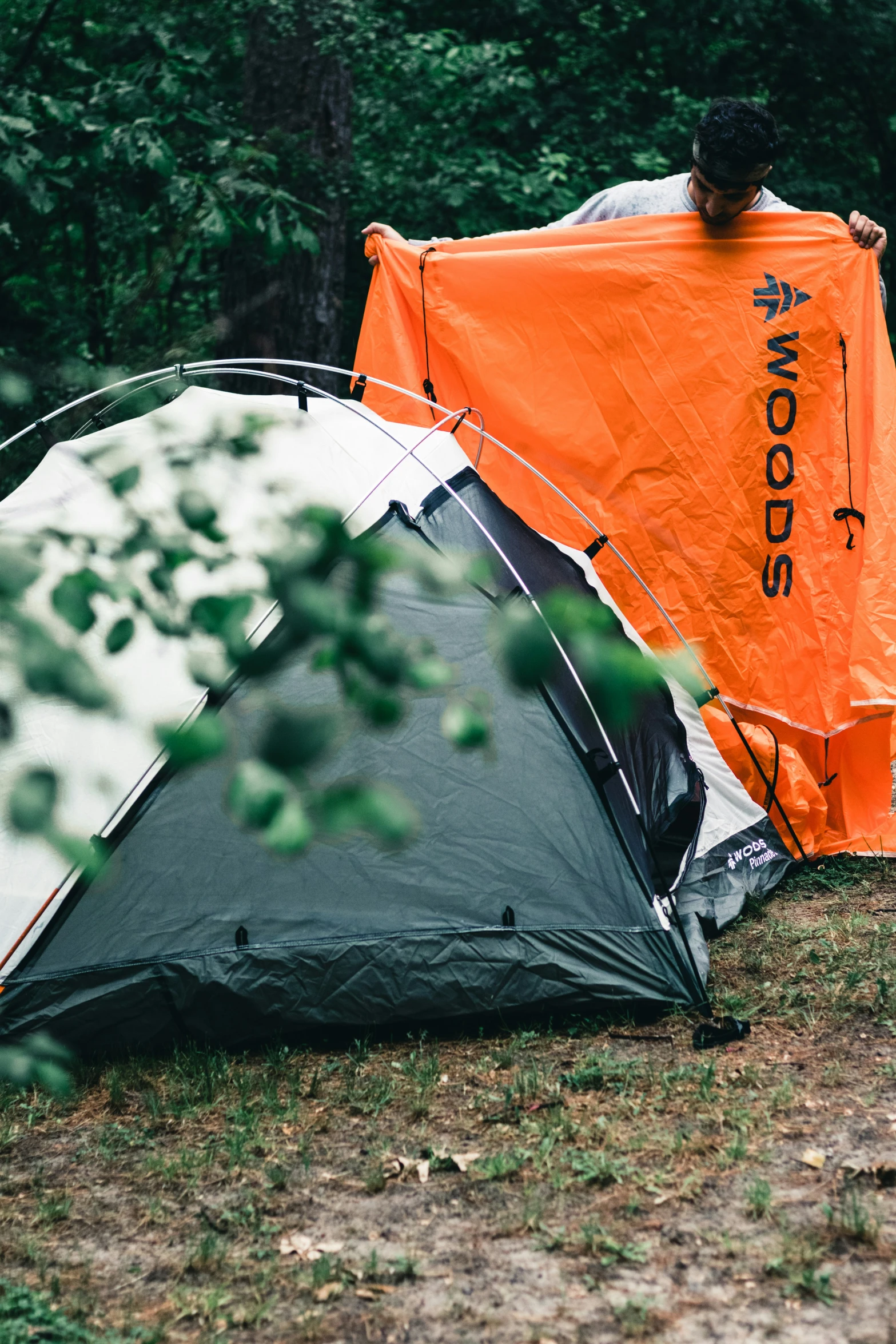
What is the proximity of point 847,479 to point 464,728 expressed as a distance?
Answer: 3678mm

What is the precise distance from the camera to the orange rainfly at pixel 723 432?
427 centimetres

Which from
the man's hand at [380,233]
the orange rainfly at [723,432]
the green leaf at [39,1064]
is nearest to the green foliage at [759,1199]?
the green leaf at [39,1064]

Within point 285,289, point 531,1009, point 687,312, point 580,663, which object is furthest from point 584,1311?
point 285,289

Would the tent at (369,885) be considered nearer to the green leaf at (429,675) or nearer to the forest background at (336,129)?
the green leaf at (429,675)

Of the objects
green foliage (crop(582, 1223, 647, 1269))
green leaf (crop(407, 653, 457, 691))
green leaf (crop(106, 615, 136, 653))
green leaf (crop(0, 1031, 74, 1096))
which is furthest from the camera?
green foliage (crop(582, 1223, 647, 1269))

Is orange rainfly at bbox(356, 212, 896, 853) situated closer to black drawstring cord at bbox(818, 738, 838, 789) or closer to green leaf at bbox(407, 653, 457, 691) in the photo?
black drawstring cord at bbox(818, 738, 838, 789)

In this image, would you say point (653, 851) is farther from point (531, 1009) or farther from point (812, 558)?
point (812, 558)

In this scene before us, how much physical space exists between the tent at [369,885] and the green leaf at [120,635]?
5.77 ft

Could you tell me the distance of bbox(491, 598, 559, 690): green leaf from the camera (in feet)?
3.03

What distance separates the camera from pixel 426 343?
4.50 meters

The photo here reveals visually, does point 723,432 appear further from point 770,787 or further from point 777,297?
point 770,787

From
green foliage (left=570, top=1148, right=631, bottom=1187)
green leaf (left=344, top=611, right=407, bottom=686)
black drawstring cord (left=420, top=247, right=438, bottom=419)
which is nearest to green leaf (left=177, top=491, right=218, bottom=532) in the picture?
green leaf (left=344, top=611, right=407, bottom=686)

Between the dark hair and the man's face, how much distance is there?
60 millimetres

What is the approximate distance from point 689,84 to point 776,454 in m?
6.53
